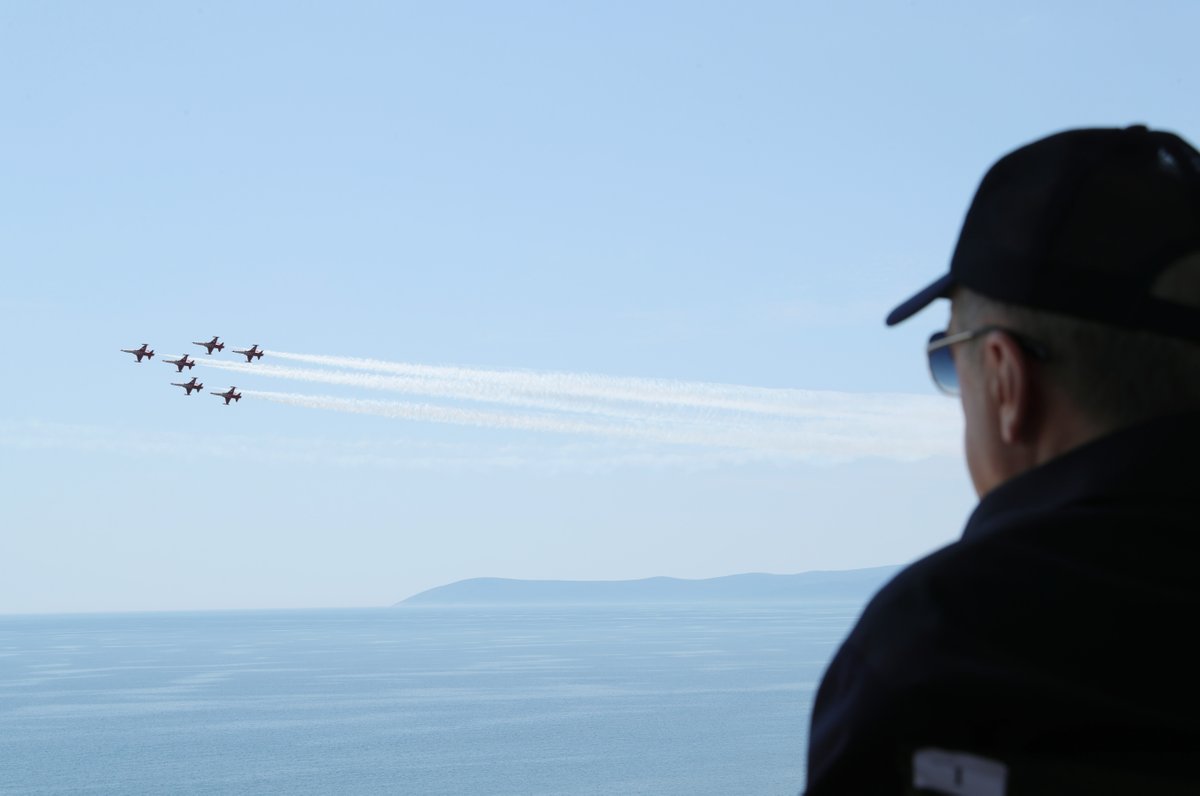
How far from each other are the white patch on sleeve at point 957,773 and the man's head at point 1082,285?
523 mm

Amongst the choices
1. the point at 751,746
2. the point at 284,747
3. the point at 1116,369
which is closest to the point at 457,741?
the point at 284,747

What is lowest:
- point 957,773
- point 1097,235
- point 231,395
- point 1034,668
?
point 957,773

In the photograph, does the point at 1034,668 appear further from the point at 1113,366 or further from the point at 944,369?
the point at 944,369

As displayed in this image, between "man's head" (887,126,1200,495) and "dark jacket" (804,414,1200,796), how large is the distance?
25cm

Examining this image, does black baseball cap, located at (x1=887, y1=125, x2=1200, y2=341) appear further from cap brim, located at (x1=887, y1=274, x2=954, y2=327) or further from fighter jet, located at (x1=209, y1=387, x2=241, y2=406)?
fighter jet, located at (x1=209, y1=387, x2=241, y2=406)

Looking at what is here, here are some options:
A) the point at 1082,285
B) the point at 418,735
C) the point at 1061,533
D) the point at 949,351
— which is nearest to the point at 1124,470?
the point at 1061,533

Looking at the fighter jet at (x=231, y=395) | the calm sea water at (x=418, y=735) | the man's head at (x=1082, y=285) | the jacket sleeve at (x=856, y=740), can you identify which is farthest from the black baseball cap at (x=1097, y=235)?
the calm sea water at (x=418, y=735)

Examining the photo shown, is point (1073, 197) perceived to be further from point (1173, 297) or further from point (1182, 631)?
point (1182, 631)

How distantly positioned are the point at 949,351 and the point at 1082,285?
29 centimetres

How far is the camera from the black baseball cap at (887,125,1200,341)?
59.4 inches

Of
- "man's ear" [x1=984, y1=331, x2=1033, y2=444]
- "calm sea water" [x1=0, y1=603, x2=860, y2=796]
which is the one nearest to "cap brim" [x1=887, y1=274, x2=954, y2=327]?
"man's ear" [x1=984, y1=331, x2=1033, y2=444]

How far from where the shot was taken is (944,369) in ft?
6.09

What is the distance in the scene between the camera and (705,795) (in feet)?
342

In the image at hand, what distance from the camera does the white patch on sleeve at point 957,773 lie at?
4.09 feet
